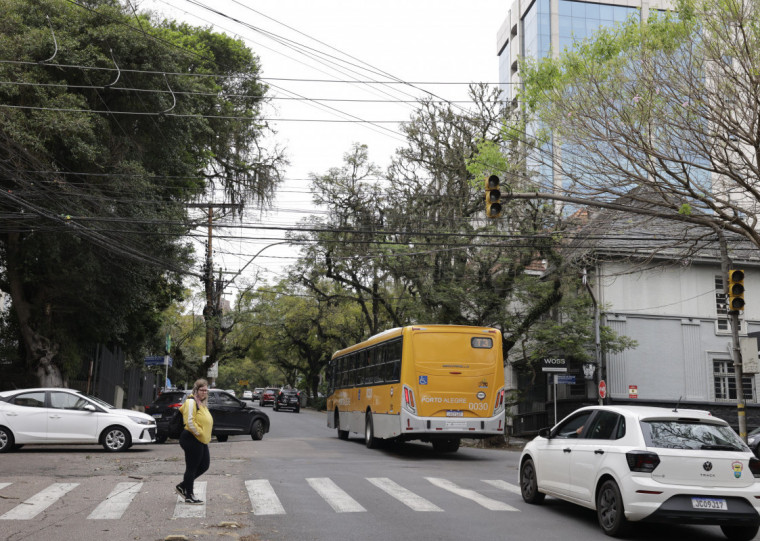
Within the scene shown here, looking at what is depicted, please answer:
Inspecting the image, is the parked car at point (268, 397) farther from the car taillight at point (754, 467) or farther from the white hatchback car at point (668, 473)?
the car taillight at point (754, 467)

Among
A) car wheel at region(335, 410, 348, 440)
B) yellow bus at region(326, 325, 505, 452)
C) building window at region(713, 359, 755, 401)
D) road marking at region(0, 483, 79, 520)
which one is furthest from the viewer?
building window at region(713, 359, 755, 401)

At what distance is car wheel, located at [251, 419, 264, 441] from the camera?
1019 inches

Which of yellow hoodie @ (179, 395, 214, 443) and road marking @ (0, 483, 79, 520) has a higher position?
yellow hoodie @ (179, 395, 214, 443)

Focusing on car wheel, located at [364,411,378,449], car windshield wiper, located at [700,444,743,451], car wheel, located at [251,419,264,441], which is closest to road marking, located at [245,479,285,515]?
car windshield wiper, located at [700,444,743,451]

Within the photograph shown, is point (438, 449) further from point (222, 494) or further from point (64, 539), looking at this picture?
point (64, 539)

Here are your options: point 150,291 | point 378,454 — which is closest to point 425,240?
point 150,291

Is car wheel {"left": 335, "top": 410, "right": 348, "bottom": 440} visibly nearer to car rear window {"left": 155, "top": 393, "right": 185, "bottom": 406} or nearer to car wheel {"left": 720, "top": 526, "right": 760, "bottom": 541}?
car rear window {"left": 155, "top": 393, "right": 185, "bottom": 406}

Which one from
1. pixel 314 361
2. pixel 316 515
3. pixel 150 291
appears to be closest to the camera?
pixel 316 515

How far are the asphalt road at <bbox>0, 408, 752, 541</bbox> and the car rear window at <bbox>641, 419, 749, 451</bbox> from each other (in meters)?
1.20

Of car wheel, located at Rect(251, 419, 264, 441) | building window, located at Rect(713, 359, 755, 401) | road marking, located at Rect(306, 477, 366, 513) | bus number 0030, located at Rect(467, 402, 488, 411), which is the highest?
building window, located at Rect(713, 359, 755, 401)

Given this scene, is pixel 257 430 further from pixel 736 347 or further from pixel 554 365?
pixel 736 347

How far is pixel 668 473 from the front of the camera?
8664 mm

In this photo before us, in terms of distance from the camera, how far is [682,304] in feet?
108

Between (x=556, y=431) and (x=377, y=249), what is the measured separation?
23402 millimetres
